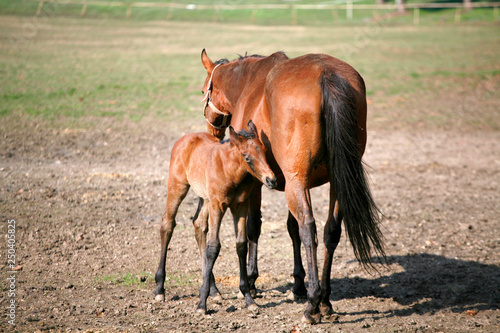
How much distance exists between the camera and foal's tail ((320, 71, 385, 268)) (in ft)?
13.5

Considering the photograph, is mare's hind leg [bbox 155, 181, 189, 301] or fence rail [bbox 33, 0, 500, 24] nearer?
mare's hind leg [bbox 155, 181, 189, 301]

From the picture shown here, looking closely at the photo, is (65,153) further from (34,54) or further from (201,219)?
(34,54)

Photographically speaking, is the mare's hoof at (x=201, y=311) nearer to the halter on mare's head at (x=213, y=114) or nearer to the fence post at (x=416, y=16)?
the halter on mare's head at (x=213, y=114)

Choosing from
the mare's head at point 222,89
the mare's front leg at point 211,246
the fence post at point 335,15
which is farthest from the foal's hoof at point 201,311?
the fence post at point 335,15

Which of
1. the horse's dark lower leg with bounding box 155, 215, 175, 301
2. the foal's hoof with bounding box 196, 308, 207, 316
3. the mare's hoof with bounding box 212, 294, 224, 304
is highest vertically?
the horse's dark lower leg with bounding box 155, 215, 175, 301

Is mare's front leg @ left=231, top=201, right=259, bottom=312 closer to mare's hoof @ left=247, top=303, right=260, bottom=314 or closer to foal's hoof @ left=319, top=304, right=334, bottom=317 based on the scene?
mare's hoof @ left=247, top=303, right=260, bottom=314

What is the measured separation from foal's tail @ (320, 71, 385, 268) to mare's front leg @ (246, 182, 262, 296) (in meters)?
1.03

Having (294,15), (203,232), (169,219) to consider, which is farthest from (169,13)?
(203,232)

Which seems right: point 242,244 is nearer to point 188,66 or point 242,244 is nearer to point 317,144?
point 317,144

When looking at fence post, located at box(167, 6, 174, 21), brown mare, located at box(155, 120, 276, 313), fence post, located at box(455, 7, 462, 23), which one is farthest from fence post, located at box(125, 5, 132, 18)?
brown mare, located at box(155, 120, 276, 313)

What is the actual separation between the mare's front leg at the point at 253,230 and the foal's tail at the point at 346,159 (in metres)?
1.03

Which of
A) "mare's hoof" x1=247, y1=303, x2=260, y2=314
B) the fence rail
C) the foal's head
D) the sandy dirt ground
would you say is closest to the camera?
the foal's head

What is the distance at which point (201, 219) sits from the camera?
5055 mm

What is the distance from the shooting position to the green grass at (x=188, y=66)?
40.5ft
